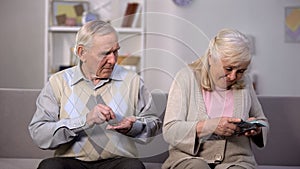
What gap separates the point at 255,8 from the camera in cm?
460

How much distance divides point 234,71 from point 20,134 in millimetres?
1106

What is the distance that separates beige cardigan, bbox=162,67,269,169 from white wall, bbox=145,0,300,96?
2.38 m

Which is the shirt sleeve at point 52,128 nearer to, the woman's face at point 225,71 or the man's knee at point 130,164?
the man's knee at point 130,164

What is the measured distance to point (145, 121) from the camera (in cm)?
217

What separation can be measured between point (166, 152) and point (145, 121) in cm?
41

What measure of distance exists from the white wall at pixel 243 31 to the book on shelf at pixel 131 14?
0.39 ft

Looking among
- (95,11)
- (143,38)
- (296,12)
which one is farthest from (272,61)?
(95,11)

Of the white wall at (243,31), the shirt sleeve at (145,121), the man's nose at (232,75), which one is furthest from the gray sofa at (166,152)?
the white wall at (243,31)

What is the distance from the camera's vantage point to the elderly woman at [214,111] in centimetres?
208

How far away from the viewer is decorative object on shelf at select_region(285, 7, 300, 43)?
179 inches

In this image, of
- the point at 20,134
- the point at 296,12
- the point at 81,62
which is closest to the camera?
the point at 81,62

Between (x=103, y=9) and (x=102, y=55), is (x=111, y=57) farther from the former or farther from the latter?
(x=103, y=9)

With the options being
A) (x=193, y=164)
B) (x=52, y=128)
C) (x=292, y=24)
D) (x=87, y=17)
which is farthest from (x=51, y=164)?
(x=292, y=24)

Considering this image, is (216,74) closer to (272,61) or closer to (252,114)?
(252,114)
